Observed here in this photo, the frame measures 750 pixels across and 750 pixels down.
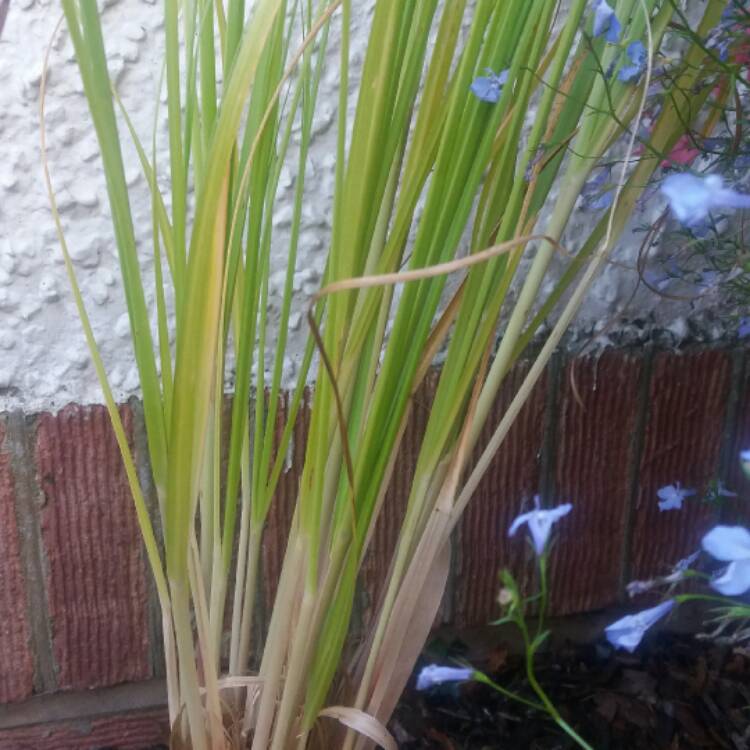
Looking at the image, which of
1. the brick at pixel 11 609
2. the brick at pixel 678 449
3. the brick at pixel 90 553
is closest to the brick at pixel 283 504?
the brick at pixel 90 553

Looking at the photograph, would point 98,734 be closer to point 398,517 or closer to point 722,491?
point 398,517

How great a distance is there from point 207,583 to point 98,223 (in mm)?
367

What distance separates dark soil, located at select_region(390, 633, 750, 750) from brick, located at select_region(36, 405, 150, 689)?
1.07ft

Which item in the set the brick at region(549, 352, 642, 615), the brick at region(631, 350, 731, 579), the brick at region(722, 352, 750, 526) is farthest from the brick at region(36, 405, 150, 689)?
the brick at region(722, 352, 750, 526)

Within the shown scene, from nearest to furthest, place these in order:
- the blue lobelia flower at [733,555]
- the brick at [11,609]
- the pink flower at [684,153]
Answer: the blue lobelia flower at [733,555], the pink flower at [684,153], the brick at [11,609]

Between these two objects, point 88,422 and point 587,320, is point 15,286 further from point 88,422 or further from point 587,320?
point 587,320

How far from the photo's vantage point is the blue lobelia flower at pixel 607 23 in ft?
1.80

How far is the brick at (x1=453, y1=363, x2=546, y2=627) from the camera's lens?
95 cm

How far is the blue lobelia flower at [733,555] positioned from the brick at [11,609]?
67 centimetres

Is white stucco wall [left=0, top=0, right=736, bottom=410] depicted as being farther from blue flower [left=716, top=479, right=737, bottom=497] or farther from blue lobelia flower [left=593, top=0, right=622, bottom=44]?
blue flower [left=716, top=479, right=737, bottom=497]

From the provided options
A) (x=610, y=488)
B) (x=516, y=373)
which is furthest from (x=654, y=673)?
(x=516, y=373)

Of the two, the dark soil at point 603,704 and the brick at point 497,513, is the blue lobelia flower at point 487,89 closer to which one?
the brick at point 497,513

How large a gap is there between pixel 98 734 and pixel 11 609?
0.62 feet

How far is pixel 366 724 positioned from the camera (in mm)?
608
